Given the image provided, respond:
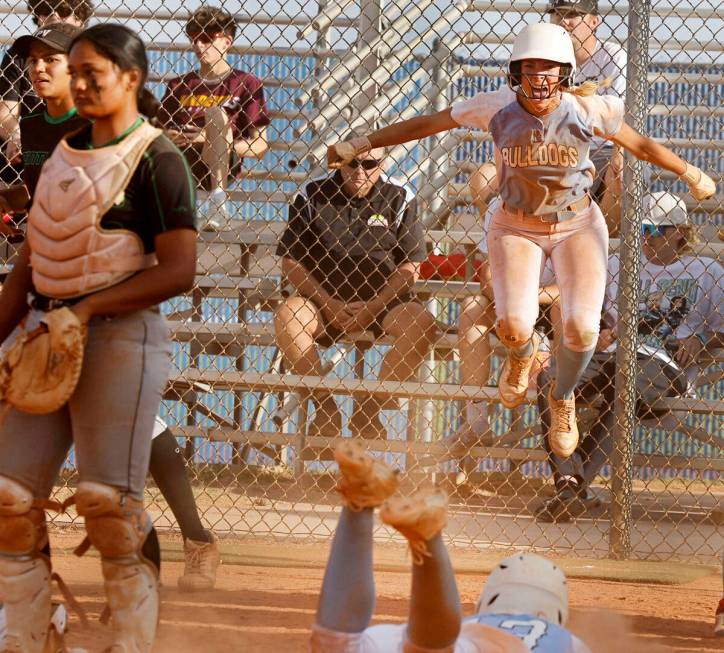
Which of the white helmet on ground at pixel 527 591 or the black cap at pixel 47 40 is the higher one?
the black cap at pixel 47 40

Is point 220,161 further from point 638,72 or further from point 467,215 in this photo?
point 638,72

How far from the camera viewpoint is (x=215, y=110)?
23.7 feet

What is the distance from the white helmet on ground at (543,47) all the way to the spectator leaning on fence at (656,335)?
2.18 metres

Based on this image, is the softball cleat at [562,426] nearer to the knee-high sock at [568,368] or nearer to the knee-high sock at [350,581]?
the knee-high sock at [568,368]

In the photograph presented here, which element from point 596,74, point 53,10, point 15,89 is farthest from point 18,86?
point 596,74

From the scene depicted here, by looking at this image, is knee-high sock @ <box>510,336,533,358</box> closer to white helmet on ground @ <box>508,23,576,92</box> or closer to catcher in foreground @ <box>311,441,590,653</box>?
white helmet on ground @ <box>508,23,576,92</box>

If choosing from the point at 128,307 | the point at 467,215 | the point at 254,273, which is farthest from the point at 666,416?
the point at 128,307

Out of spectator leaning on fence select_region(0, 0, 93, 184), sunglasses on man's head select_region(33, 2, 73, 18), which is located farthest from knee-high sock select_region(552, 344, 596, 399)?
sunglasses on man's head select_region(33, 2, 73, 18)

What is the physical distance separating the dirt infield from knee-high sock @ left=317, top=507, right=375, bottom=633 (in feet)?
5.31

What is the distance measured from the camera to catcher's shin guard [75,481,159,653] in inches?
124

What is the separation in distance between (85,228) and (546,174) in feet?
8.52

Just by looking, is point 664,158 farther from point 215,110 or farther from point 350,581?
point 215,110

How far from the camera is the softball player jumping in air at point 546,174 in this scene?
5059 mm

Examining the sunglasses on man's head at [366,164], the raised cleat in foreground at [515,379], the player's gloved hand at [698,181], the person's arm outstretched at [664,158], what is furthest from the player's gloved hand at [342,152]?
the sunglasses on man's head at [366,164]
